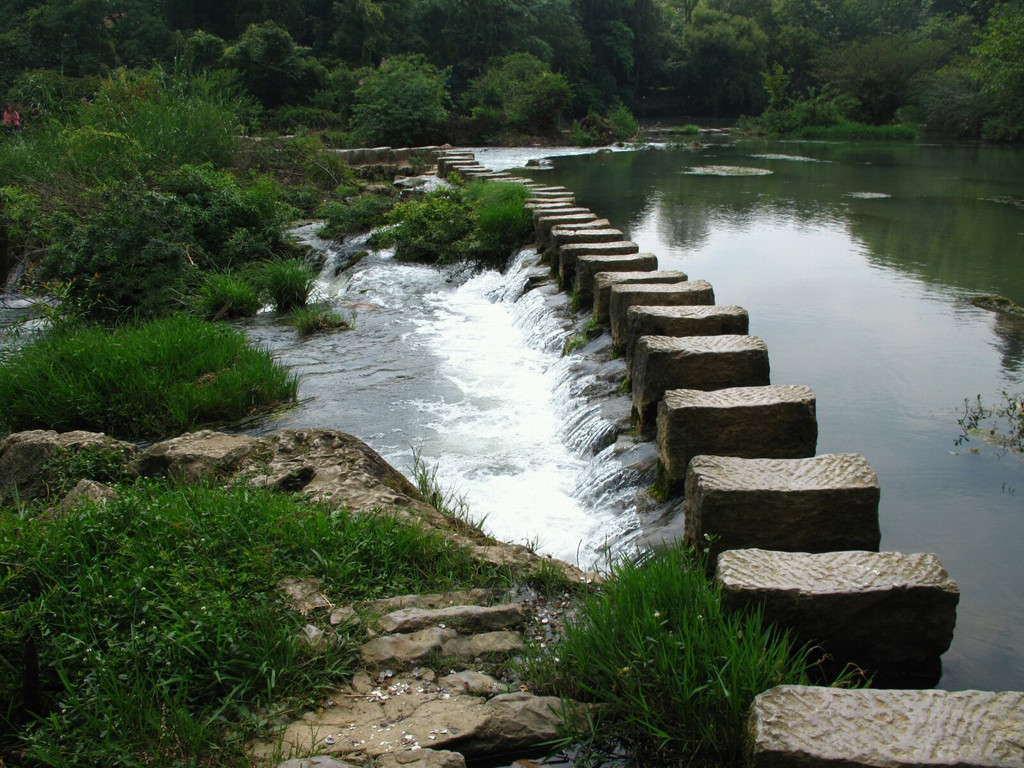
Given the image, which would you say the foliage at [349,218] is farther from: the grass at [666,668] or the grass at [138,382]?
the grass at [666,668]

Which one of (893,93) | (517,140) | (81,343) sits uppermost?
(893,93)

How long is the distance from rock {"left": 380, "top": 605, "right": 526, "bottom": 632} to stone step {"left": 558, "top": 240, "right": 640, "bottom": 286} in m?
4.84

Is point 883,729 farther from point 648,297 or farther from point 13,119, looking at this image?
point 13,119

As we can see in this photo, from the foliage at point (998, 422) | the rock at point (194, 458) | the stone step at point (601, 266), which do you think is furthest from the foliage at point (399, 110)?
the rock at point (194, 458)

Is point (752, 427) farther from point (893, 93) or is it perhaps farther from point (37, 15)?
point (893, 93)

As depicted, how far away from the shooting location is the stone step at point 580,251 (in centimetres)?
748

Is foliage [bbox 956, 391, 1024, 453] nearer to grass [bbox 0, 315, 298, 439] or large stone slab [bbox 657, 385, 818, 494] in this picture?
large stone slab [bbox 657, 385, 818, 494]

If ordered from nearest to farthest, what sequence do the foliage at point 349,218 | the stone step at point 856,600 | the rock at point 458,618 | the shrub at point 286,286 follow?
the stone step at point 856,600, the rock at point 458,618, the shrub at point 286,286, the foliage at point 349,218

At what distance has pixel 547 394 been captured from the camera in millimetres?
6277

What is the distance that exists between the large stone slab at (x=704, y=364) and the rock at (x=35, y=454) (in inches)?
107

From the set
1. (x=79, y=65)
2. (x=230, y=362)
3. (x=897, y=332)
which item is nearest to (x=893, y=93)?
(x=79, y=65)

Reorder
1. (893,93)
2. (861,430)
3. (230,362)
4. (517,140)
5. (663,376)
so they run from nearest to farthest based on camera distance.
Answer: (663,376) < (861,430) < (230,362) < (517,140) < (893,93)

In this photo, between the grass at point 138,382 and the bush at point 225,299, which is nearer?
the grass at point 138,382

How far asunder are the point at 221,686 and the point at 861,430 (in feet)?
13.6
